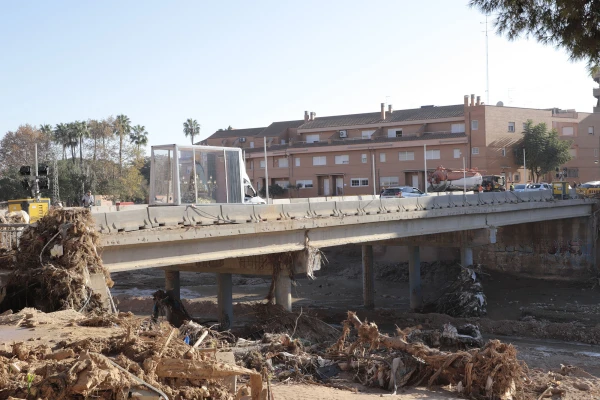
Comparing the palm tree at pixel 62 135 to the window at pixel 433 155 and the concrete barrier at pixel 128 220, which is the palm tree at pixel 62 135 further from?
the concrete barrier at pixel 128 220

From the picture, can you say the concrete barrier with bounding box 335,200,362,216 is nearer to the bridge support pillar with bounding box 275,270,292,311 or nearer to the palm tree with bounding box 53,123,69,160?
the bridge support pillar with bounding box 275,270,292,311

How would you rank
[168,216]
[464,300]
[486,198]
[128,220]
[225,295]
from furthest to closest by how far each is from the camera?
[486,198]
[464,300]
[225,295]
[168,216]
[128,220]

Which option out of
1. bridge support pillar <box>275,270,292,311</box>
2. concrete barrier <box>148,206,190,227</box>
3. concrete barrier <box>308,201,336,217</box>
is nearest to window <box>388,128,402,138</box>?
concrete barrier <box>308,201,336,217</box>

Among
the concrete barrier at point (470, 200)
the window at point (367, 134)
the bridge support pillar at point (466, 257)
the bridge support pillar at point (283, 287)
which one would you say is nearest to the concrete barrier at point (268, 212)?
the bridge support pillar at point (283, 287)

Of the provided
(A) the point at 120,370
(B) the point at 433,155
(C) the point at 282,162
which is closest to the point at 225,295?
(A) the point at 120,370

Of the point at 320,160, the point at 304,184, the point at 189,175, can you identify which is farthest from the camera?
the point at 304,184

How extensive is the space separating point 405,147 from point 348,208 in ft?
127

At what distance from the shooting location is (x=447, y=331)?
61.3ft

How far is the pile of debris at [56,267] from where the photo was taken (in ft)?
40.8

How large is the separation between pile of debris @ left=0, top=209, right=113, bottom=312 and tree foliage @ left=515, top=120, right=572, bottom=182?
53231 mm

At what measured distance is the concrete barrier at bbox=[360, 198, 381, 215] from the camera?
24781mm

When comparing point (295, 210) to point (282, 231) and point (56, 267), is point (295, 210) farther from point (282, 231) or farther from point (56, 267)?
point (56, 267)

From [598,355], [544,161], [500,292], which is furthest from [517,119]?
[598,355]

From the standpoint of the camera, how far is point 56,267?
12484 millimetres
